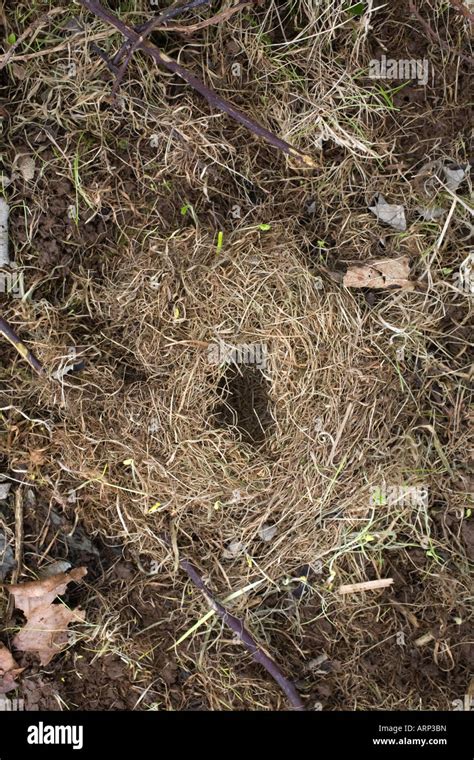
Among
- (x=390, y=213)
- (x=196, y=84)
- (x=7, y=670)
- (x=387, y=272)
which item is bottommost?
(x=7, y=670)

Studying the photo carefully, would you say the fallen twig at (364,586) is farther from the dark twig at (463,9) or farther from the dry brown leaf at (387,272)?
the dark twig at (463,9)

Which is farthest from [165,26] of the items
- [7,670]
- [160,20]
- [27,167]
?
[7,670]

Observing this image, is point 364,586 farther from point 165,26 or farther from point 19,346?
point 165,26

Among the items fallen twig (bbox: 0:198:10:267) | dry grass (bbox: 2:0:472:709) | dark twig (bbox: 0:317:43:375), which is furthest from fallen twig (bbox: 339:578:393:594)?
fallen twig (bbox: 0:198:10:267)

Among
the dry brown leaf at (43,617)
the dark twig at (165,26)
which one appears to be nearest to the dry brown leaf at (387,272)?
the dark twig at (165,26)
